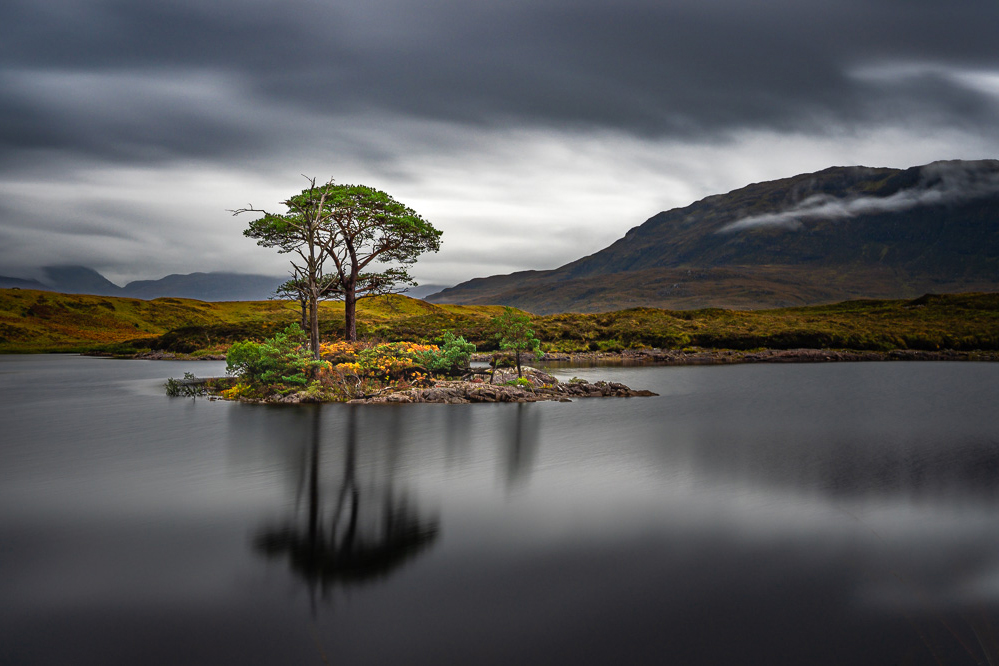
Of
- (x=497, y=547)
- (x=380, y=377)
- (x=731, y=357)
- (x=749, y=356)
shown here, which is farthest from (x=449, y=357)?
(x=749, y=356)

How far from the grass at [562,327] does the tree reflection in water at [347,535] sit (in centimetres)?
2966

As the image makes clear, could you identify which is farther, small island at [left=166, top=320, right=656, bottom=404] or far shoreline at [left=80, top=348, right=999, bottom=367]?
far shoreline at [left=80, top=348, right=999, bottom=367]

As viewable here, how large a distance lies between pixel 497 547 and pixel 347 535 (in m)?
2.07

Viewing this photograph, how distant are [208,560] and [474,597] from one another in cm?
332

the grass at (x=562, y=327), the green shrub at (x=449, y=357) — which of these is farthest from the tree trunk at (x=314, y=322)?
the grass at (x=562, y=327)

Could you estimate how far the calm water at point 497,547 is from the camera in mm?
5367

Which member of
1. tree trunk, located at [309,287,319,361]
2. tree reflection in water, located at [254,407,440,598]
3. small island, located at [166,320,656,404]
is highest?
tree trunk, located at [309,287,319,361]

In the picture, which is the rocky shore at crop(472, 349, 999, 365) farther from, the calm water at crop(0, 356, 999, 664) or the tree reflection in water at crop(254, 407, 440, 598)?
the tree reflection in water at crop(254, 407, 440, 598)

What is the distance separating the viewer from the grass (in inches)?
2400

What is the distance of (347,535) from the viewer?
8.12 m

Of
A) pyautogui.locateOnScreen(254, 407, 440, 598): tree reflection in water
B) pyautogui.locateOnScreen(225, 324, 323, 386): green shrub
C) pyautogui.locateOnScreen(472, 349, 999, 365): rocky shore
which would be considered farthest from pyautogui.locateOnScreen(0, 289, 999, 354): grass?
pyautogui.locateOnScreen(254, 407, 440, 598): tree reflection in water

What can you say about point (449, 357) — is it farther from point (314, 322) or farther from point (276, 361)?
point (276, 361)

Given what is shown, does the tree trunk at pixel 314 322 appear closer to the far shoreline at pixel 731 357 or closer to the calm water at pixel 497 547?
the calm water at pixel 497 547

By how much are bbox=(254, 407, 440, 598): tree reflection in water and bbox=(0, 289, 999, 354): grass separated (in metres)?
29.7
